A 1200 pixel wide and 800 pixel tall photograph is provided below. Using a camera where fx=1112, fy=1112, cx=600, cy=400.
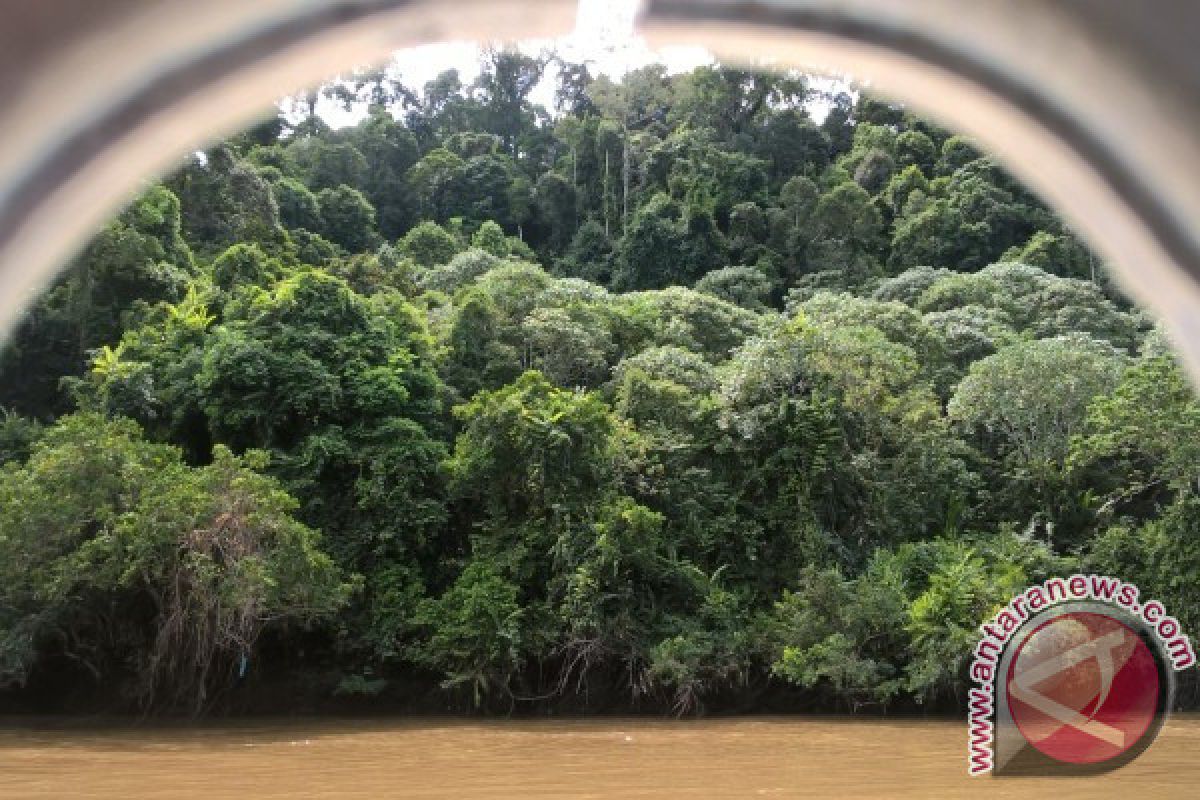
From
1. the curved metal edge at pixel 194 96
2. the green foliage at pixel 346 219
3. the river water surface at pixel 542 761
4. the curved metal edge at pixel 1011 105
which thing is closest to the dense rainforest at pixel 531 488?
the river water surface at pixel 542 761

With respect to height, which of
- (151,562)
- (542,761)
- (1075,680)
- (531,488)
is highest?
(531,488)

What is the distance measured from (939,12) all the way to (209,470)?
10.4 m

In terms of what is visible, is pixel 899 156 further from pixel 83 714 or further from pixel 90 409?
pixel 83 714

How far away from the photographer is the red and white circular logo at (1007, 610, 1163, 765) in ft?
31.8

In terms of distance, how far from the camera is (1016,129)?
1.97 feet

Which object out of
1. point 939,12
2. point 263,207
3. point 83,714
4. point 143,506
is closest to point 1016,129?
point 939,12

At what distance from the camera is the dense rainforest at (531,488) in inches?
399

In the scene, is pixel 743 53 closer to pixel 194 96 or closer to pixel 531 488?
pixel 194 96

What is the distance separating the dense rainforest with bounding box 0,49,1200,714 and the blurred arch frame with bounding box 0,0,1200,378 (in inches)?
377

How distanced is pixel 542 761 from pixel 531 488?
10.4 feet

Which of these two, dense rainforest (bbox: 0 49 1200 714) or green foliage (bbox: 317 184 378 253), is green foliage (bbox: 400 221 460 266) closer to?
green foliage (bbox: 317 184 378 253)

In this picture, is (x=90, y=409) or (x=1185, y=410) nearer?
(x=1185, y=410)

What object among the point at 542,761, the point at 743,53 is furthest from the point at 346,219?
the point at 743,53

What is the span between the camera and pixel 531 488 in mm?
11164
